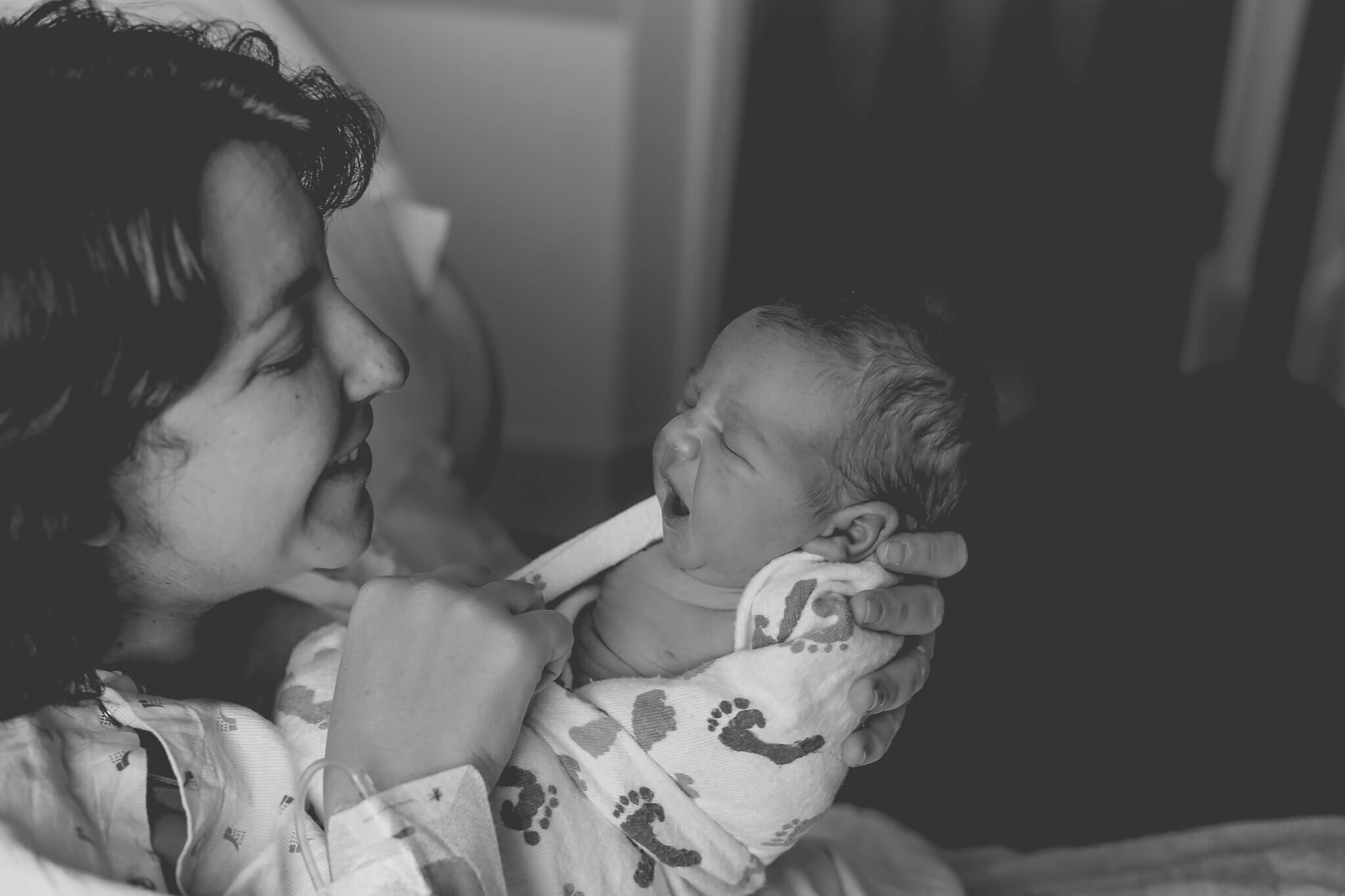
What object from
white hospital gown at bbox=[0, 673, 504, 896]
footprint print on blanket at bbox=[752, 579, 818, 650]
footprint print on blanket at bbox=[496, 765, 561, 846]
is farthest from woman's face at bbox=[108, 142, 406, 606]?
footprint print on blanket at bbox=[752, 579, 818, 650]

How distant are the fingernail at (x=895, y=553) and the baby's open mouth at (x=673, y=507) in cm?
17

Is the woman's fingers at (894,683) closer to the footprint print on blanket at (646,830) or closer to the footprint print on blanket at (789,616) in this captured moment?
the footprint print on blanket at (789,616)

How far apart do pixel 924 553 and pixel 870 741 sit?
16 centimetres

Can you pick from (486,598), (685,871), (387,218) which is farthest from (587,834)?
(387,218)

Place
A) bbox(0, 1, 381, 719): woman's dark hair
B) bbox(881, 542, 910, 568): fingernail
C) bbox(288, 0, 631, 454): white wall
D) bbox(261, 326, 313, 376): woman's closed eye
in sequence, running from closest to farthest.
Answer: bbox(0, 1, 381, 719): woman's dark hair
bbox(261, 326, 313, 376): woman's closed eye
bbox(881, 542, 910, 568): fingernail
bbox(288, 0, 631, 454): white wall

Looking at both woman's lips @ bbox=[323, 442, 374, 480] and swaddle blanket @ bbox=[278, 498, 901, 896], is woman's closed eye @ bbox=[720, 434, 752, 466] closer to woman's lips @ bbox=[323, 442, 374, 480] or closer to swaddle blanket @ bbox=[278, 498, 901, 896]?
swaddle blanket @ bbox=[278, 498, 901, 896]

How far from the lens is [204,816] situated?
35.7 inches

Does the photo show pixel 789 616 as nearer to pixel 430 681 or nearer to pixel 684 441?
pixel 684 441

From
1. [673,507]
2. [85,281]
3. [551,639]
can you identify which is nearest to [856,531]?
[673,507]

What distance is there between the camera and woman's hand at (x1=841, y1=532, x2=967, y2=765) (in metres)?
0.99

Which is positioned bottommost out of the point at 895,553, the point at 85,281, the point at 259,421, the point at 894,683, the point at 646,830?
the point at 646,830

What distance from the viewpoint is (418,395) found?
1.63 metres

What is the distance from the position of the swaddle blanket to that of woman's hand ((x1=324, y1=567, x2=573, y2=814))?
0.22 ft

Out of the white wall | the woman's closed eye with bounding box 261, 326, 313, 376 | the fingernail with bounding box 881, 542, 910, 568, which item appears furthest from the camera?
the white wall
